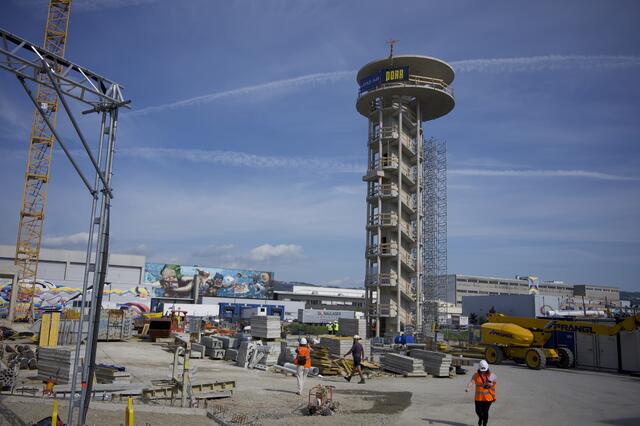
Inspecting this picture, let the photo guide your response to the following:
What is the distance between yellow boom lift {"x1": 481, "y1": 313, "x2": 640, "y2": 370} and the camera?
971 inches

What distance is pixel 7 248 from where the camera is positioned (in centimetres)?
8106

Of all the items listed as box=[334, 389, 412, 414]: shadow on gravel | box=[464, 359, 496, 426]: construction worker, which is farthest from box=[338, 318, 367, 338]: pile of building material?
box=[464, 359, 496, 426]: construction worker

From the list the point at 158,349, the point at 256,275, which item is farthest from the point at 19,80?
the point at 256,275

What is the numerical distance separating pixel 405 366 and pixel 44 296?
6745 centimetres

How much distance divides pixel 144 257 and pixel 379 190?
61.1 metres

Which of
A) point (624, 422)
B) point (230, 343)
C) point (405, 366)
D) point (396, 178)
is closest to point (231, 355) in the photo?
point (230, 343)

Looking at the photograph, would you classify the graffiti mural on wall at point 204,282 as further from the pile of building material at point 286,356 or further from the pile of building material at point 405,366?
the pile of building material at point 405,366

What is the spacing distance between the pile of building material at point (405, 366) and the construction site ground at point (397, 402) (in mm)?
584

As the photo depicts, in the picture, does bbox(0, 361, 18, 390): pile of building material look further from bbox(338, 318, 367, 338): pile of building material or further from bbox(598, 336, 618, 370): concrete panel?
bbox(598, 336, 618, 370): concrete panel

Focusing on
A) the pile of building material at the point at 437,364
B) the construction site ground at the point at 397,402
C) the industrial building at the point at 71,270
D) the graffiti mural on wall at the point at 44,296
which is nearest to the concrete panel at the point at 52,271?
the industrial building at the point at 71,270

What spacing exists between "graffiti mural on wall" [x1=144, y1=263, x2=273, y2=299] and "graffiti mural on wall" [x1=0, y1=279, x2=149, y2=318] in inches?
745

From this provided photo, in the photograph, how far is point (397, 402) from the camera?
15.0m

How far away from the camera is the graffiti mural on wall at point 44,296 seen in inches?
2635

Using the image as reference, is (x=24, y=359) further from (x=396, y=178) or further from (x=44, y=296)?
(x=44, y=296)
